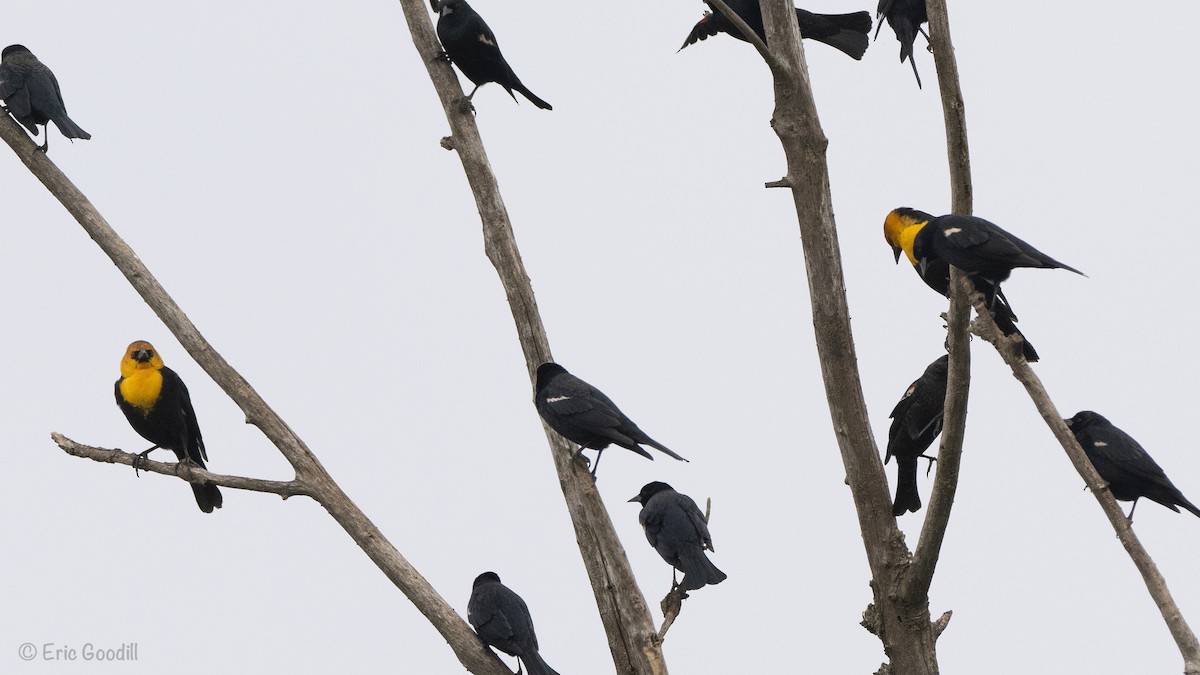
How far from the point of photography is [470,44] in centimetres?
704

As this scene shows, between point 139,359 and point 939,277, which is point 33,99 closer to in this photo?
point 139,359

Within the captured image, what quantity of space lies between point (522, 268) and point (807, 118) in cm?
157

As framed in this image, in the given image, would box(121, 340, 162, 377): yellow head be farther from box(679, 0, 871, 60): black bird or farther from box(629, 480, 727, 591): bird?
box(679, 0, 871, 60): black bird

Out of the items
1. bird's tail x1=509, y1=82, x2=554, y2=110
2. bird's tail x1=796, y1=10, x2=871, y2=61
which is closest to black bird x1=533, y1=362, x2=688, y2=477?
bird's tail x1=509, y1=82, x2=554, y2=110

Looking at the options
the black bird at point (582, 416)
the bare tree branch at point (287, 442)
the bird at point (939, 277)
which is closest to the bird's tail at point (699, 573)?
the black bird at point (582, 416)

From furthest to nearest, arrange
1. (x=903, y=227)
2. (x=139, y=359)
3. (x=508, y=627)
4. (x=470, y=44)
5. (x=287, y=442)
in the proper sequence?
1. (x=139, y=359)
2. (x=903, y=227)
3. (x=470, y=44)
4. (x=508, y=627)
5. (x=287, y=442)

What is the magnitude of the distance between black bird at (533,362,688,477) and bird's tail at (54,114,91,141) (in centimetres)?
284

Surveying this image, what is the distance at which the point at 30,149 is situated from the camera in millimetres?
6797

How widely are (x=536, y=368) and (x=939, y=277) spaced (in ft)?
6.97

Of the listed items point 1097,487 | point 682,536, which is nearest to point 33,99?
point 682,536

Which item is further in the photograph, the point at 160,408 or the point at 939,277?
the point at 160,408

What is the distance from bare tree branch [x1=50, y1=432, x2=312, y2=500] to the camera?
6219 millimetres

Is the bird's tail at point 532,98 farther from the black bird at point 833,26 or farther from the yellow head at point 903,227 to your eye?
the yellow head at point 903,227

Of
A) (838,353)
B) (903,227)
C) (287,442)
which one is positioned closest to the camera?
(838,353)
